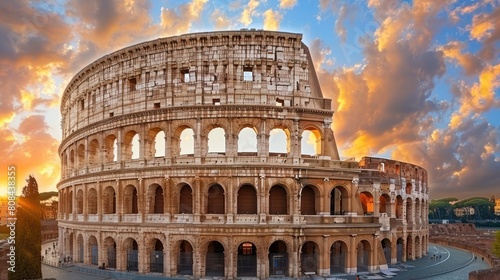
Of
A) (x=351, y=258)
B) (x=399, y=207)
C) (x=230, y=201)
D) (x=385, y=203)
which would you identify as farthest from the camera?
(x=399, y=207)

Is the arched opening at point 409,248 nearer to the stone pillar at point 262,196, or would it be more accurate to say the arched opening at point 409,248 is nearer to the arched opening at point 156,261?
the stone pillar at point 262,196

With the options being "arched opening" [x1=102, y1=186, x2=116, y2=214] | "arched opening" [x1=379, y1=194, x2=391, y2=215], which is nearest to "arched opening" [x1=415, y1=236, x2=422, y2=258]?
"arched opening" [x1=379, y1=194, x2=391, y2=215]

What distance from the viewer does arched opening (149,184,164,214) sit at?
99.6 feet

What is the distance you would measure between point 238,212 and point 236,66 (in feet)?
34.0

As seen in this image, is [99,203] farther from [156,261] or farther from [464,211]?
[464,211]

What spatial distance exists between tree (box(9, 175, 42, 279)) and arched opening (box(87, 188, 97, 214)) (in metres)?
7.29

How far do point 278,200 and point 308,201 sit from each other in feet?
7.57

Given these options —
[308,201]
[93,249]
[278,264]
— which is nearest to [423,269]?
[308,201]

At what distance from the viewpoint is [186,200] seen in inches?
1188

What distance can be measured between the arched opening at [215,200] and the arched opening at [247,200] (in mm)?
1288

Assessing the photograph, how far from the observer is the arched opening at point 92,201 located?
34.7 metres

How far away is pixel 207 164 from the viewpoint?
1126 inches

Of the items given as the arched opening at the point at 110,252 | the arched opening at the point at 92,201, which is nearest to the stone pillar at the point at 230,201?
the arched opening at the point at 110,252

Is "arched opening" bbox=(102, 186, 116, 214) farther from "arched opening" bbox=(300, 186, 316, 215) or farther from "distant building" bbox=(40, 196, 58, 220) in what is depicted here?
"distant building" bbox=(40, 196, 58, 220)
